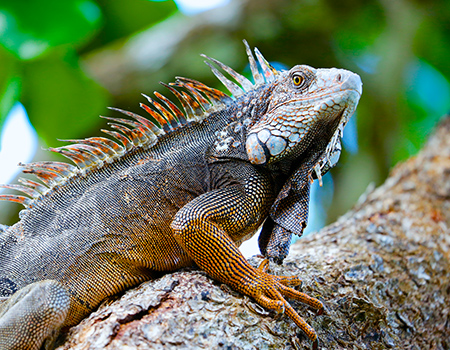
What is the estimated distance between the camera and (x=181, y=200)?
3.49 meters

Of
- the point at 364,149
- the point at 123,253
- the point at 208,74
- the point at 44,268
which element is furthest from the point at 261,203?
the point at 364,149

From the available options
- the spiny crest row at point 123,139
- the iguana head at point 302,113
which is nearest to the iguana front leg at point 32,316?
the spiny crest row at point 123,139

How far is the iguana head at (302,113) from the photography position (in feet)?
10.4

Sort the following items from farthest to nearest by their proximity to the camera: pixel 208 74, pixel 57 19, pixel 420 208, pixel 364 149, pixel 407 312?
pixel 364 149
pixel 208 74
pixel 57 19
pixel 420 208
pixel 407 312

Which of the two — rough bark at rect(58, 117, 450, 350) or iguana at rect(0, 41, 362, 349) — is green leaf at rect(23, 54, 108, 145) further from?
rough bark at rect(58, 117, 450, 350)

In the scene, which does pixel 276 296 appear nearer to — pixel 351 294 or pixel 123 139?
pixel 351 294

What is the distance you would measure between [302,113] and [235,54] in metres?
5.66

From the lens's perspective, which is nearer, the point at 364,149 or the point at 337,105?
the point at 337,105

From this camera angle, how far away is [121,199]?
3416 mm

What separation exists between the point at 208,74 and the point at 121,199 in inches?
218

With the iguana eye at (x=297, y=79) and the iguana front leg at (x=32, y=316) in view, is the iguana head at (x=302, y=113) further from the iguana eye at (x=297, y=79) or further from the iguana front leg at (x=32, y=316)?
the iguana front leg at (x=32, y=316)

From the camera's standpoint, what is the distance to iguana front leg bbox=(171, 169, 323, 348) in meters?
3.08

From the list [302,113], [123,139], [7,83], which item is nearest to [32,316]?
[123,139]

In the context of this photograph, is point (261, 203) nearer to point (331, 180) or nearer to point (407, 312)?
point (407, 312)
